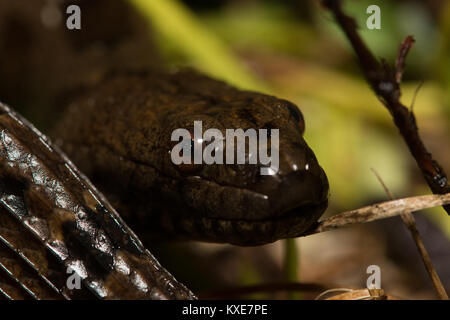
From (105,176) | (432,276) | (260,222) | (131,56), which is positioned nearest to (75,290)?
(260,222)

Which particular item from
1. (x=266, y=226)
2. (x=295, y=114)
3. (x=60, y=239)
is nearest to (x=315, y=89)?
(x=295, y=114)

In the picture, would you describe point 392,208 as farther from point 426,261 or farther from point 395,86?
point 395,86

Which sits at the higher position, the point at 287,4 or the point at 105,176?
the point at 287,4

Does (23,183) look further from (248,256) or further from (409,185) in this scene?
(409,185)

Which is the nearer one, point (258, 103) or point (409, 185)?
point (258, 103)

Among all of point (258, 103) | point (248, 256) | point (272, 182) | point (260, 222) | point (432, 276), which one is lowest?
point (248, 256)

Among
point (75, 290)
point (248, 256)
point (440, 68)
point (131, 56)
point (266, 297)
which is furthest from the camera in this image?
point (131, 56)
